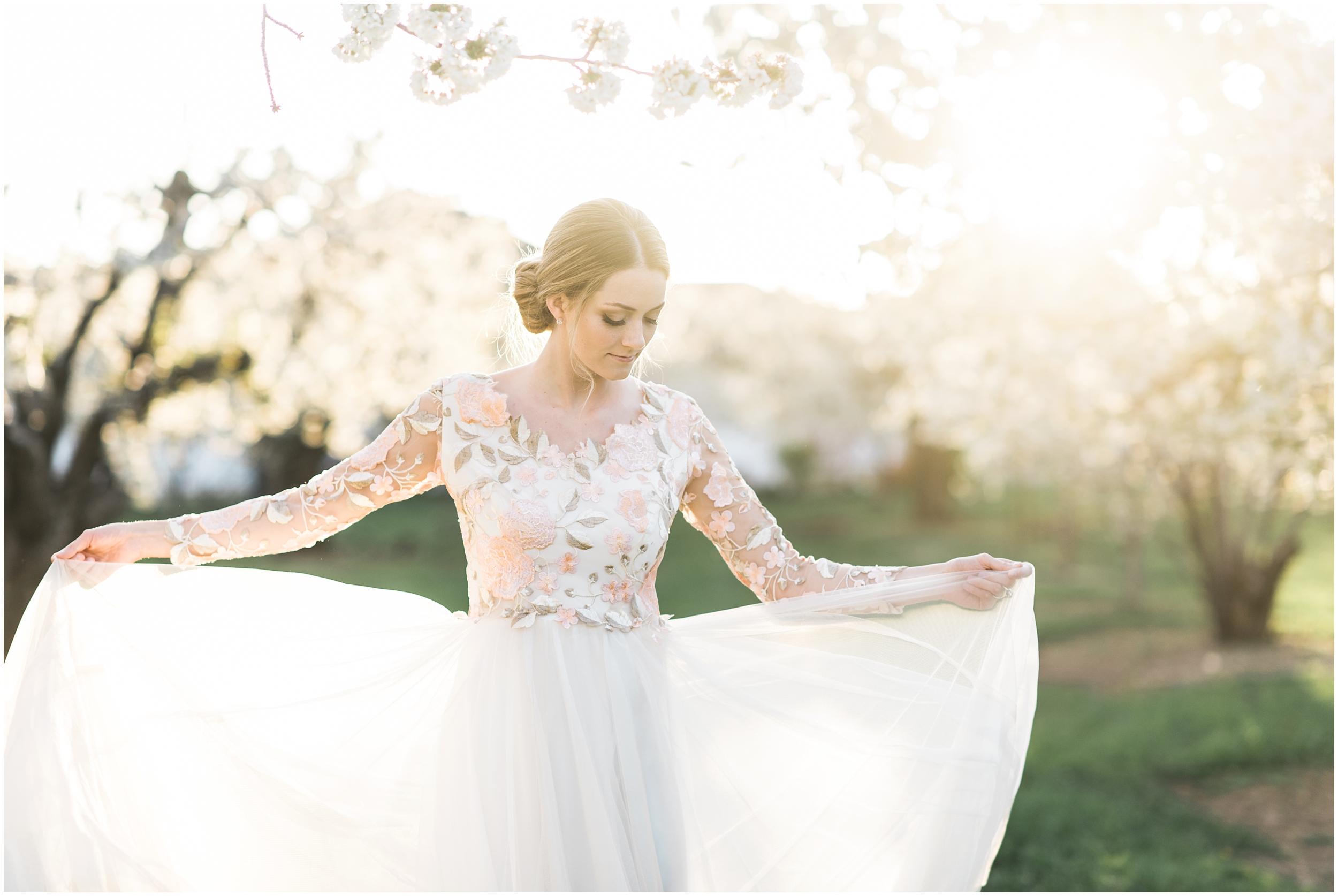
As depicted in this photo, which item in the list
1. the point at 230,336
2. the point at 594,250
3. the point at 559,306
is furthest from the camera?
the point at 230,336

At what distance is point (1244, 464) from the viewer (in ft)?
30.1

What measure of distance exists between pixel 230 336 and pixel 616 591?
23.6 ft

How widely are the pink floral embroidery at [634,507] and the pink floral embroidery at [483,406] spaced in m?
0.35

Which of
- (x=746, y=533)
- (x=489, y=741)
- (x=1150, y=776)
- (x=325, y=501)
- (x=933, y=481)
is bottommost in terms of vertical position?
(x=1150, y=776)

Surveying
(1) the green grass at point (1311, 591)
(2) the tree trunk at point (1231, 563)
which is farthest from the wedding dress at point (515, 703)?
(1) the green grass at point (1311, 591)

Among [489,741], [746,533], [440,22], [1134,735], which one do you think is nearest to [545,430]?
[746,533]

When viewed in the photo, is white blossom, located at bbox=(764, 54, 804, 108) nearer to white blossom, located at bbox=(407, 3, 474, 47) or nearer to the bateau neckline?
white blossom, located at bbox=(407, 3, 474, 47)

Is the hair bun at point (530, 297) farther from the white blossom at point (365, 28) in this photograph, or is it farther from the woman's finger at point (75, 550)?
the woman's finger at point (75, 550)

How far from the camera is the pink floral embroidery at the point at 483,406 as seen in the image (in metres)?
2.55

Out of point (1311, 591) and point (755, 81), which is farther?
point (1311, 591)

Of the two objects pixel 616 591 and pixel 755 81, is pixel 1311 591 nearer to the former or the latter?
pixel 755 81

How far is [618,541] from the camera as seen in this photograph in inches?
96.4

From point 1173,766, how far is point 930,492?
59.9ft

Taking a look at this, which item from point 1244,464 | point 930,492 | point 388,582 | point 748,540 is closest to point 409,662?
point 748,540
